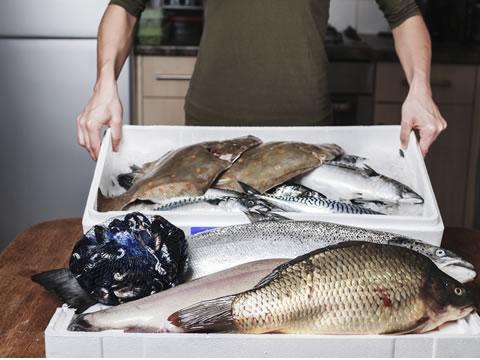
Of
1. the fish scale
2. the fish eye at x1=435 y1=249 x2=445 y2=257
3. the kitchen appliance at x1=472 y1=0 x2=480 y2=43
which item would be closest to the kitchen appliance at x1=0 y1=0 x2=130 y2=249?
the kitchen appliance at x1=472 y1=0 x2=480 y2=43

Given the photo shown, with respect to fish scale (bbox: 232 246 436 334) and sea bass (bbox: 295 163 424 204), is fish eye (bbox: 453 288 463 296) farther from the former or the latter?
sea bass (bbox: 295 163 424 204)

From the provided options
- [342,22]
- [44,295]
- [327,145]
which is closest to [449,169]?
[342,22]

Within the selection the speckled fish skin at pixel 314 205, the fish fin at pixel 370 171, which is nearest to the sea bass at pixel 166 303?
the speckled fish skin at pixel 314 205

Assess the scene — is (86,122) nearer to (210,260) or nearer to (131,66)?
(210,260)

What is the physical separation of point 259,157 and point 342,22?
8.44 feet

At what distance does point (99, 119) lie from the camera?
1.55m

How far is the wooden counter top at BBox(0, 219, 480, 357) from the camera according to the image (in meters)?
1.11

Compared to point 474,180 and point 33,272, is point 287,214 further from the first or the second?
point 474,180

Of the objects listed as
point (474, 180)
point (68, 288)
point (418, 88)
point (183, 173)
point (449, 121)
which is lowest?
point (474, 180)

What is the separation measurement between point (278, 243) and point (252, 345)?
24 centimetres

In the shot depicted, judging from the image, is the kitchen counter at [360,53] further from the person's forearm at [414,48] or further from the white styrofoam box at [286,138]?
the white styrofoam box at [286,138]

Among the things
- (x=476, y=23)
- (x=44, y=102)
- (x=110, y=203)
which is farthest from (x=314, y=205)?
(x=476, y=23)

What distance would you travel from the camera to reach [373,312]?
917 millimetres

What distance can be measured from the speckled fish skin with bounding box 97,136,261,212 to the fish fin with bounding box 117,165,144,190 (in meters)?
0.01
